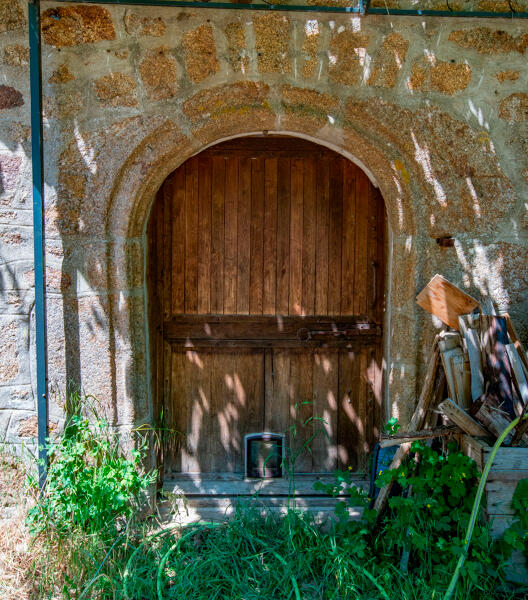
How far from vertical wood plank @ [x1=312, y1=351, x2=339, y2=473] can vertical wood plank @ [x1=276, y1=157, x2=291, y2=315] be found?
1.30 ft

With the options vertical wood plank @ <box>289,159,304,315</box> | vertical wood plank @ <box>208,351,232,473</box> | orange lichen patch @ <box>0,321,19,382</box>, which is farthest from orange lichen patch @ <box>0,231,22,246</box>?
vertical wood plank @ <box>289,159,304,315</box>

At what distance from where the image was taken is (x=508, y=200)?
3.05 metres

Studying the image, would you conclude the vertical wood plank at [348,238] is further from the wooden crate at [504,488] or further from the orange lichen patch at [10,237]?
the orange lichen patch at [10,237]

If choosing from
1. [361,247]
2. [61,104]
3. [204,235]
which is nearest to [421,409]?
[361,247]

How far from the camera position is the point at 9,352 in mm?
3084

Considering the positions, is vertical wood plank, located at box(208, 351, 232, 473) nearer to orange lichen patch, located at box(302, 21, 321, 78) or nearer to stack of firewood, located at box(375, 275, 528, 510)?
stack of firewood, located at box(375, 275, 528, 510)

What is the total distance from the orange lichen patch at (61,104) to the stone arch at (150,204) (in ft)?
1.26

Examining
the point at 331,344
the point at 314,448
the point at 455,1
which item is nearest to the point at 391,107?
the point at 455,1

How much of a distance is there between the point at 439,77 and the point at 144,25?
1.53m

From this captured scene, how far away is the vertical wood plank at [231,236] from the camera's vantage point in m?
3.45

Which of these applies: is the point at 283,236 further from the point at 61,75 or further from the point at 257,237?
the point at 61,75

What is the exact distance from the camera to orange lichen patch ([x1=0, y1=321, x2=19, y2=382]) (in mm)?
3070

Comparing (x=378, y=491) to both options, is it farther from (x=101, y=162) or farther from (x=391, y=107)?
(x=101, y=162)

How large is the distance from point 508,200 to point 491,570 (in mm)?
1798
